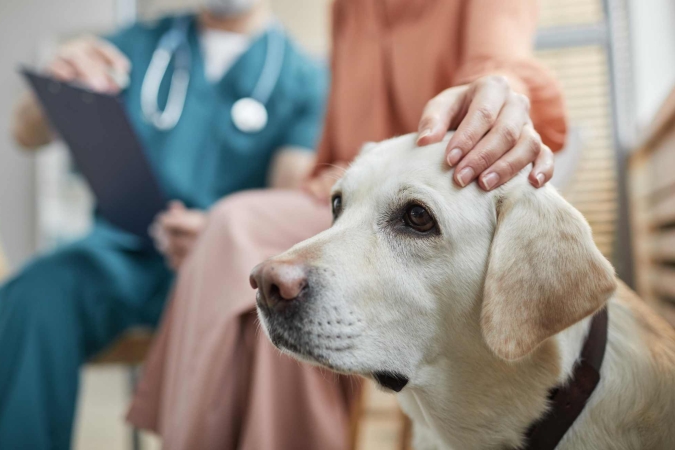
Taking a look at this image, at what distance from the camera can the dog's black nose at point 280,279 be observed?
627 mm

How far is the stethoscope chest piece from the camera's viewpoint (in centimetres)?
163

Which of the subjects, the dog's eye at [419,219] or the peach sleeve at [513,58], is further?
the peach sleeve at [513,58]

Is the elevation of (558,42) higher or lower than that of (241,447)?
higher

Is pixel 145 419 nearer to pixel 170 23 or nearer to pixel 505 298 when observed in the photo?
pixel 505 298

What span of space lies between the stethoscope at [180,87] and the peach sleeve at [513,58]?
0.77 metres

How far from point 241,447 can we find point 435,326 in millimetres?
368

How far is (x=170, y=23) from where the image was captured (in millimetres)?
1753

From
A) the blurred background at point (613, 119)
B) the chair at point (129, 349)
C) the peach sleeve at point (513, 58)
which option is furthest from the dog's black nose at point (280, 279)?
the chair at point (129, 349)

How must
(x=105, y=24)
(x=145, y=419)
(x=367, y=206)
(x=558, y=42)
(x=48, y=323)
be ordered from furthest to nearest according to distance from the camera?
1. (x=105, y=24)
2. (x=558, y=42)
3. (x=48, y=323)
4. (x=145, y=419)
5. (x=367, y=206)

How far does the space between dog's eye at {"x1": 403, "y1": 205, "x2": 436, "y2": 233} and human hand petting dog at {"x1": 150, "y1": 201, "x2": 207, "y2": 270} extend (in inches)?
26.0

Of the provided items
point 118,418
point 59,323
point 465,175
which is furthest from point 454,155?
point 118,418

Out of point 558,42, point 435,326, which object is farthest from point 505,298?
point 558,42

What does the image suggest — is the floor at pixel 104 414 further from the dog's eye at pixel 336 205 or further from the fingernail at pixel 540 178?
the fingernail at pixel 540 178

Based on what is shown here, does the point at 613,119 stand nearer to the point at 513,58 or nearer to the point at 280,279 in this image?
the point at 513,58
